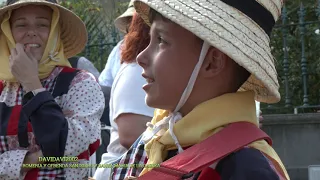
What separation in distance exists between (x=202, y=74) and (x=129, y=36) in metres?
1.22

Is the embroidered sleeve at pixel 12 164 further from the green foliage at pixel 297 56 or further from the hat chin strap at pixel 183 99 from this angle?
the green foliage at pixel 297 56

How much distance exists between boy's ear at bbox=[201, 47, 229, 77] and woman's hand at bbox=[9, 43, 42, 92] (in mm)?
1139

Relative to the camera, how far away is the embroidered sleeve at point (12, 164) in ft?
10.3

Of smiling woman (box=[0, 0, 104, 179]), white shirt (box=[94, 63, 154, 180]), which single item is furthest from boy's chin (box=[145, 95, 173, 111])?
white shirt (box=[94, 63, 154, 180])

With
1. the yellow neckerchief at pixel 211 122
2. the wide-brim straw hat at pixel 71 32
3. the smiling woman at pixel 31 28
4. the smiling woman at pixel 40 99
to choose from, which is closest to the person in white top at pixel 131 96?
the smiling woman at pixel 40 99

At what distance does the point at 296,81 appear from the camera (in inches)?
264

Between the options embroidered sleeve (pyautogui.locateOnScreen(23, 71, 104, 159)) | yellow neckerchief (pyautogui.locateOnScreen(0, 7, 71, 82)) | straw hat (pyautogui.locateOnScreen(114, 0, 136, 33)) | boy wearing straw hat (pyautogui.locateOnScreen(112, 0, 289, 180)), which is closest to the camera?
boy wearing straw hat (pyautogui.locateOnScreen(112, 0, 289, 180))

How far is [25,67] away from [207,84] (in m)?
1.24

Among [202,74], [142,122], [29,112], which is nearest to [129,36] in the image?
Answer: [142,122]

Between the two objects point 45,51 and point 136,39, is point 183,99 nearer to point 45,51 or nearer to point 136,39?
point 136,39

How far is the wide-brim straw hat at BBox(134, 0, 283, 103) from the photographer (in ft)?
7.27

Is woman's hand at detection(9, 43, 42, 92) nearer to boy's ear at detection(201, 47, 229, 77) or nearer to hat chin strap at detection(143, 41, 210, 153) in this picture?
hat chin strap at detection(143, 41, 210, 153)

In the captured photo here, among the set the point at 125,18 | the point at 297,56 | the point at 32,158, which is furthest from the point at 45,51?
the point at 297,56

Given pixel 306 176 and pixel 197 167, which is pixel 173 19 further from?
pixel 306 176
